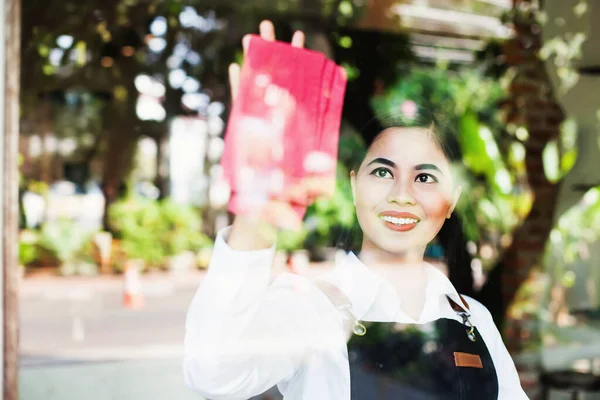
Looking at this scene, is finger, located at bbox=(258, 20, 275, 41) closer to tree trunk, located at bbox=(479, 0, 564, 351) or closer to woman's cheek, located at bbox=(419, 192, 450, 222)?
woman's cheek, located at bbox=(419, 192, 450, 222)

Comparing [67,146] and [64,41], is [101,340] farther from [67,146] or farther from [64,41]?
[67,146]

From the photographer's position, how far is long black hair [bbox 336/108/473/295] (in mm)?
1764

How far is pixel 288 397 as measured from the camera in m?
1.63

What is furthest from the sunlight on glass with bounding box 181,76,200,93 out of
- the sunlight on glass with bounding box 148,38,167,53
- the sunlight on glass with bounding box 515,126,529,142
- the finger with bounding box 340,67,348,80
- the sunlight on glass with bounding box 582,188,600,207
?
the sunlight on glass with bounding box 582,188,600,207

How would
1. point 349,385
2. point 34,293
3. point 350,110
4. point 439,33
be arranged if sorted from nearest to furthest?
point 349,385 → point 350,110 → point 34,293 → point 439,33

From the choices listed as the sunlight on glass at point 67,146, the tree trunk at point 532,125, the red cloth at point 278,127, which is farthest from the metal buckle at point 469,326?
the sunlight on glass at point 67,146

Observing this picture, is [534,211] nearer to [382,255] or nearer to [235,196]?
[382,255]

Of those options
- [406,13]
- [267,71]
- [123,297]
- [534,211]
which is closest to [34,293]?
[123,297]

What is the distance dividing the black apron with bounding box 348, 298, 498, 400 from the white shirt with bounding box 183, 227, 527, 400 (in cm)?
2

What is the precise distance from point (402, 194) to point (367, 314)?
0.32m

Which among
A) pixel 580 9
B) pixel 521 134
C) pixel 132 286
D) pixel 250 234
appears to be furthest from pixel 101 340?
pixel 580 9

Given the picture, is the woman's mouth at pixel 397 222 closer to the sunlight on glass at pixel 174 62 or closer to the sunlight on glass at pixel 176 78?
the sunlight on glass at pixel 176 78

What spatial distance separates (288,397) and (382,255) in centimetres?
43

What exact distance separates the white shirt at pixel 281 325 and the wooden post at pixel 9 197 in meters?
0.46
